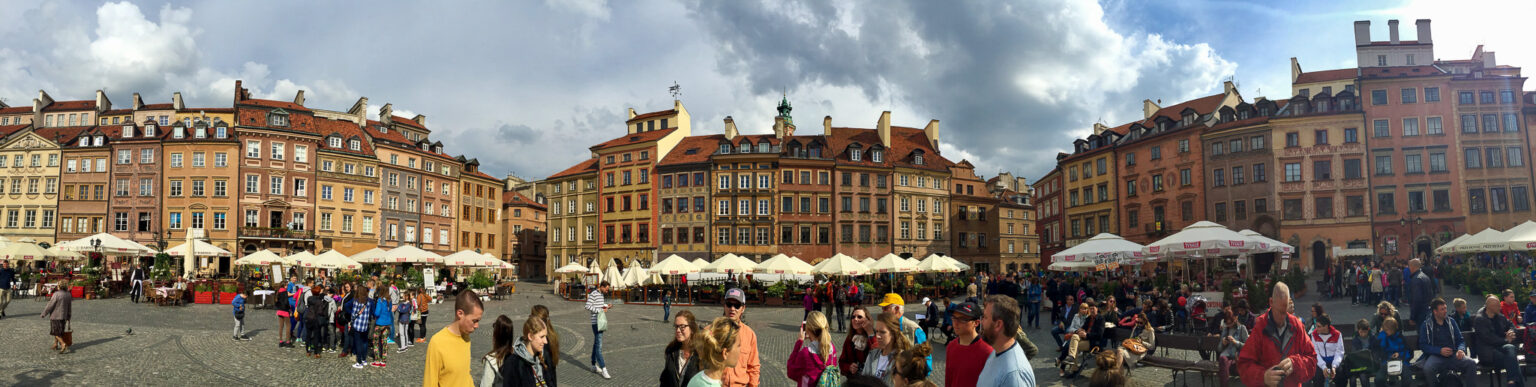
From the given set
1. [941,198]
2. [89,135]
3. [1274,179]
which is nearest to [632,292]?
[941,198]

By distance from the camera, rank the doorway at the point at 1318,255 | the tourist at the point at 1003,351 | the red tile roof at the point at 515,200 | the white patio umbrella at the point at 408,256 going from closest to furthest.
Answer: the tourist at the point at 1003,351 → the white patio umbrella at the point at 408,256 → the doorway at the point at 1318,255 → the red tile roof at the point at 515,200

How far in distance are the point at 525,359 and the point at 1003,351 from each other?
3.39 metres

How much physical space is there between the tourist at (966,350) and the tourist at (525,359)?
2906mm

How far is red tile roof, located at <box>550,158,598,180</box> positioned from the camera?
64.9m

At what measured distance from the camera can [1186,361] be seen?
11359 millimetres

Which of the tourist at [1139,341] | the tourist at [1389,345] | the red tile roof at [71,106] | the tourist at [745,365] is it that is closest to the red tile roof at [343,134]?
the red tile roof at [71,106]

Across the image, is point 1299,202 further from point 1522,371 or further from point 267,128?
point 267,128

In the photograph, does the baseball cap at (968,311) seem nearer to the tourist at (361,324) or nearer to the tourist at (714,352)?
the tourist at (714,352)

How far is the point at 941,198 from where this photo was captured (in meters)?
63.0

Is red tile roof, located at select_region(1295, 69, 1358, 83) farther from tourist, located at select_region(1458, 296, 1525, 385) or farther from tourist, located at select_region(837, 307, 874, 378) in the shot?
tourist, located at select_region(837, 307, 874, 378)

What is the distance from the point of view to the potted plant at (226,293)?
30500 mm

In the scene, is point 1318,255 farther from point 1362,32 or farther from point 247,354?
point 247,354

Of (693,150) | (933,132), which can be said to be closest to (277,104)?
(693,150)

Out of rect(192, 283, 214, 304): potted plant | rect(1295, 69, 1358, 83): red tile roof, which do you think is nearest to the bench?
rect(192, 283, 214, 304): potted plant
